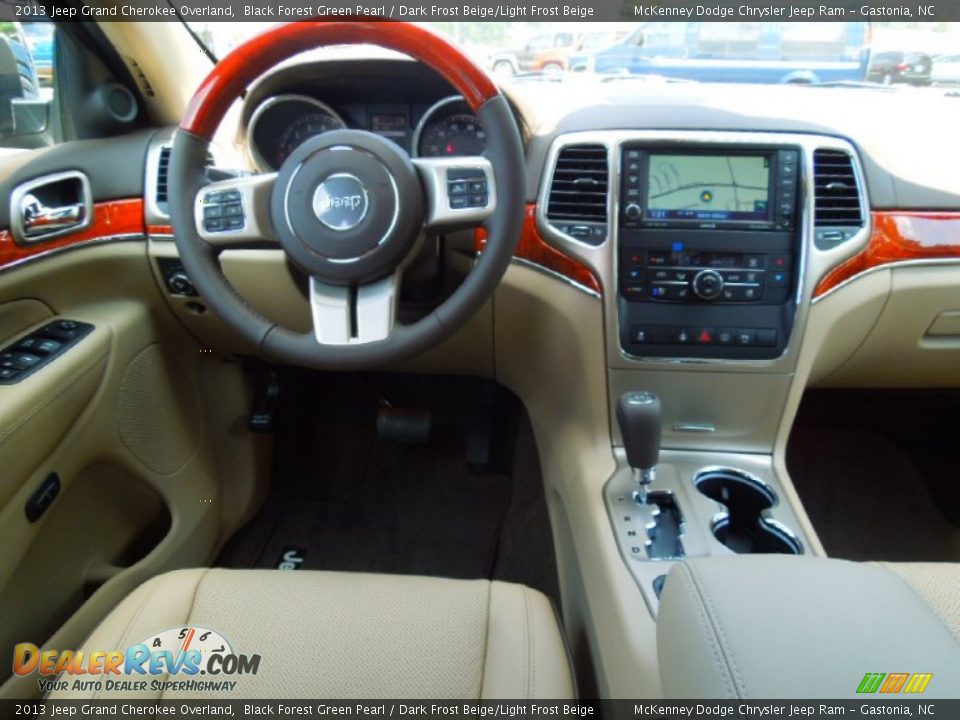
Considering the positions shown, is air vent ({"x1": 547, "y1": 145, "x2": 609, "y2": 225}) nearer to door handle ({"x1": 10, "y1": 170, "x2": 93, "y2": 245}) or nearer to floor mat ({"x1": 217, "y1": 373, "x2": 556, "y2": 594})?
floor mat ({"x1": 217, "y1": 373, "x2": 556, "y2": 594})

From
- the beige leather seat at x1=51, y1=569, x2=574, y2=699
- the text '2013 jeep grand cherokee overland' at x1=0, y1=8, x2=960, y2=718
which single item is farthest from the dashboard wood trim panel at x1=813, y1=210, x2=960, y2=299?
the beige leather seat at x1=51, y1=569, x2=574, y2=699

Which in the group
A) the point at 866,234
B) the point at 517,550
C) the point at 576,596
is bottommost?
the point at 517,550

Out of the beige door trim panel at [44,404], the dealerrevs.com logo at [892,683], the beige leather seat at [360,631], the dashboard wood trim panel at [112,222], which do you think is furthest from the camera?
the dashboard wood trim panel at [112,222]

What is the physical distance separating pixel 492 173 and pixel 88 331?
36.3 inches

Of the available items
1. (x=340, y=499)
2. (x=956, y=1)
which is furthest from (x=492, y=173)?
(x=340, y=499)

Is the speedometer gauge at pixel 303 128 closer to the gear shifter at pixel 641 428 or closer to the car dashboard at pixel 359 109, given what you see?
the car dashboard at pixel 359 109

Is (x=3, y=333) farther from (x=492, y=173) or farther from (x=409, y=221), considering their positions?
(x=492, y=173)

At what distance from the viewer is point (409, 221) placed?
111 centimetres

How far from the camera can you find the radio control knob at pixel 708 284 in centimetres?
137

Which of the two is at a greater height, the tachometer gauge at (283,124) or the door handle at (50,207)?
the tachometer gauge at (283,124)

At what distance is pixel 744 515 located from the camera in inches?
55.9

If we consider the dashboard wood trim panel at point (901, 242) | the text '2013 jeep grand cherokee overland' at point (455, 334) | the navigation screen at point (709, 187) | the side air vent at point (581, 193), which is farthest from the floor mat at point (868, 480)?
the side air vent at point (581, 193)

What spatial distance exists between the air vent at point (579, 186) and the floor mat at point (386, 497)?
784 millimetres

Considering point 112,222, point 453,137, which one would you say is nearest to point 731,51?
point 453,137
